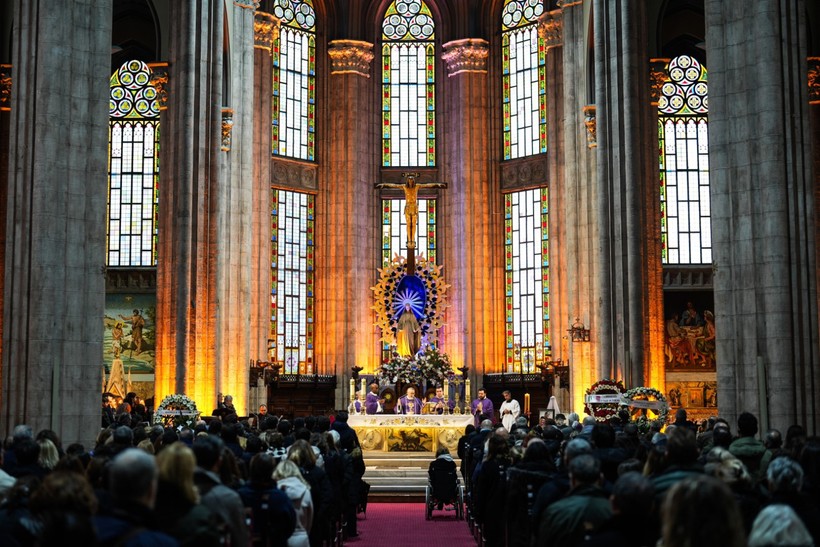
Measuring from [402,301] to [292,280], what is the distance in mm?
6156

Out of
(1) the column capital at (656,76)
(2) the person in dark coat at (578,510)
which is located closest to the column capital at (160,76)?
(1) the column capital at (656,76)

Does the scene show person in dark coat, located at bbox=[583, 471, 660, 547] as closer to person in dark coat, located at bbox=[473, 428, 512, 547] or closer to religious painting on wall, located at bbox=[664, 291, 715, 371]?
person in dark coat, located at bbox=[473, 428, 512, 547]

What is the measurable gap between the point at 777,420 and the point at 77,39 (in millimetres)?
11971

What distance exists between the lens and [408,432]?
2542 centimetres

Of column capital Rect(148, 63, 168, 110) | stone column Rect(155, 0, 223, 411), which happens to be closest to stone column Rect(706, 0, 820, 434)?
stone column Rect(155, 0, 223, 411)

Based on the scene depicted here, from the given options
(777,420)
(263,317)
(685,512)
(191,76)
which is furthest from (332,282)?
(685,512)

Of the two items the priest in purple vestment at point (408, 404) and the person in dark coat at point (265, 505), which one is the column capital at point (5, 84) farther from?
the person in dark coat at point (265, 505)

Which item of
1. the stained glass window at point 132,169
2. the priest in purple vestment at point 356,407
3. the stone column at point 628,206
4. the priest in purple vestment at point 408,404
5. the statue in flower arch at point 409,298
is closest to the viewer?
the stone column at point 628,206

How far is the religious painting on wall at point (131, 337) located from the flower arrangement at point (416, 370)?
9718 mm

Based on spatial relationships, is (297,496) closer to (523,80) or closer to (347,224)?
(347,224)

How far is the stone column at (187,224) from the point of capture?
26.3 metres

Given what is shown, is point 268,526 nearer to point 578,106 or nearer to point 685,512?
point 685,512

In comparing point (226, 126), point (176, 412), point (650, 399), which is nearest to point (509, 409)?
point (650, 399)

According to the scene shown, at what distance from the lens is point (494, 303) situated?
129 ft
